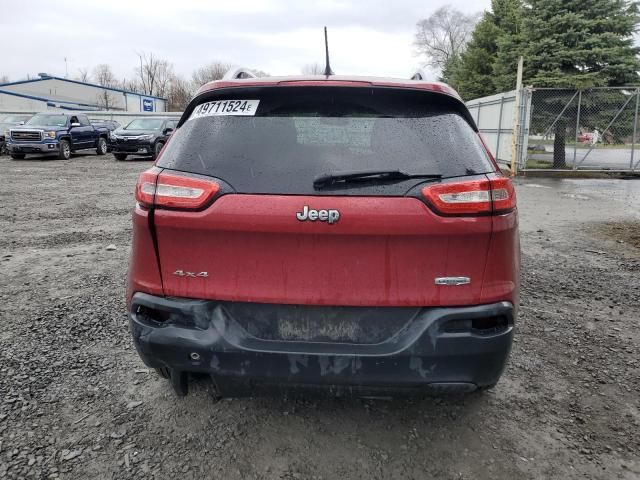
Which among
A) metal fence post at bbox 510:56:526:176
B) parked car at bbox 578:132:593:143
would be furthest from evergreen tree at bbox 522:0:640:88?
metal fence post at bbox 510:56:526:176

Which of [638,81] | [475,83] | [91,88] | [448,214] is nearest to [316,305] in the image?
[448,214]

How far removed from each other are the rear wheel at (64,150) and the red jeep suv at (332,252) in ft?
65.6

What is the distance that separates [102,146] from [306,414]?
2287cm

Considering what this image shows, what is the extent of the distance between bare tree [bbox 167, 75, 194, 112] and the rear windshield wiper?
69187mm

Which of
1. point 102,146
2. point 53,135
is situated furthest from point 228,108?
point 102,146

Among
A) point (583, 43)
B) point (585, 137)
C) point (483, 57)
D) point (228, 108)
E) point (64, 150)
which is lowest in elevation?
point (64, 150)

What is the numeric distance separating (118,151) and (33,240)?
14196mm

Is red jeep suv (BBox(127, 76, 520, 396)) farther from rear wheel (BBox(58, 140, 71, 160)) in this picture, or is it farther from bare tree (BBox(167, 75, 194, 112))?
bare tree (BBox(167, 75, 194, 112))

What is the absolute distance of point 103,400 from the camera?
2.90 m

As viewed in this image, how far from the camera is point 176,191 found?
2146 millimetres

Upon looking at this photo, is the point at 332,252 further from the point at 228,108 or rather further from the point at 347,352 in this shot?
the point at 228,108

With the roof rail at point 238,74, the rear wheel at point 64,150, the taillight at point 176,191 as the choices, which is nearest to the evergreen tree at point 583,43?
the roof rail at point 238,74

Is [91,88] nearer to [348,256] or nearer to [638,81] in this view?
[638,81]

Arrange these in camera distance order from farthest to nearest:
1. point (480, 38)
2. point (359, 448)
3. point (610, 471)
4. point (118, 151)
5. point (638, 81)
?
point (480, 38) < point (118, 151) < point (638, 81) < point (359, 448) < point (610, 471)
